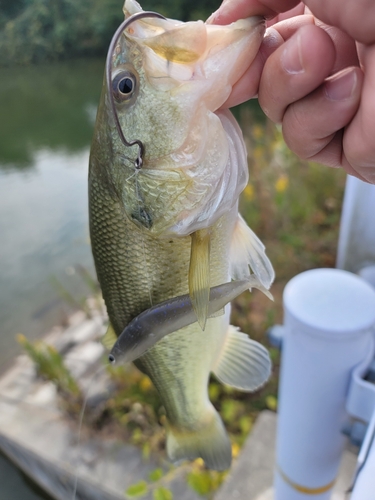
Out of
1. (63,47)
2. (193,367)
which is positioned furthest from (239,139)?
(63,47)

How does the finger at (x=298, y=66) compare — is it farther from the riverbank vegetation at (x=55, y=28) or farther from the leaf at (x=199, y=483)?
the riverbank vegetation at (x=55, y=28)

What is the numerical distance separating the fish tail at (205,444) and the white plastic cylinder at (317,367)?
44 cm

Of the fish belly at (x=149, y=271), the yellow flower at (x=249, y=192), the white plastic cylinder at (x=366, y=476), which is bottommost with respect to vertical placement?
the yellow flower at (x=249, y=192)

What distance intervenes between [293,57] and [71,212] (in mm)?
6830

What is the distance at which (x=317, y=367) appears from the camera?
1.43 m

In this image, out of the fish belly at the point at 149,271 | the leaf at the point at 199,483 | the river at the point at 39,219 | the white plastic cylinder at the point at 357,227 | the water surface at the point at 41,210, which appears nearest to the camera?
the fish belly at the point at 149,271

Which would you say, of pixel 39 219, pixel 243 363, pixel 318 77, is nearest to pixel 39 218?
pixel 39 219

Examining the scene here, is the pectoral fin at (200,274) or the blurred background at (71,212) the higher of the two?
the pectoral fin at (200,274)

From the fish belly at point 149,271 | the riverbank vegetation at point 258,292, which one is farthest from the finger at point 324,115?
the riverbank vegetation at point 258,292

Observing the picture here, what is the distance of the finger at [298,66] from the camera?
64cm

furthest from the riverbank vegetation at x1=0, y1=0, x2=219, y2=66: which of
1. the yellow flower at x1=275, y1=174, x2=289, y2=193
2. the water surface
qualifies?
the yellow flower at x1=275, y1=174, x2=289, y2=193

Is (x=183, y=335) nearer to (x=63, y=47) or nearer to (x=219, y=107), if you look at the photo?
(x=219, y=107)

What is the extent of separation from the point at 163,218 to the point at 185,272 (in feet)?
0.52

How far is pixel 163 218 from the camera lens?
0.86 metres
